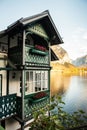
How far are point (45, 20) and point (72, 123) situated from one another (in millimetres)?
11121

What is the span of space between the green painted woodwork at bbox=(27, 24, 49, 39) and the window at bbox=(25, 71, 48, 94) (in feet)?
11.7

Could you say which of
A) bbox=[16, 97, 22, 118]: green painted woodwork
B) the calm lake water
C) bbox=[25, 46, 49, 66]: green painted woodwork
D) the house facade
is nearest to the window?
the house facade

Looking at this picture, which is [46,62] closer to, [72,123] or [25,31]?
[25,31]

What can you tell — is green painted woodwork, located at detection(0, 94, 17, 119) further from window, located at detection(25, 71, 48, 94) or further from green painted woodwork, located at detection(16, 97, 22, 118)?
window, located at detection(25, 71, 48, 94)

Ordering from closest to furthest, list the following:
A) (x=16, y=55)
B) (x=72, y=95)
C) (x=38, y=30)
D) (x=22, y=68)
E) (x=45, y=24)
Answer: (x=22, y=68) → (x=16, y=55) → (x=38, y=30) → (x=45, y=24) → (x=72, y=95)

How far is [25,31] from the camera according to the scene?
11477 mm

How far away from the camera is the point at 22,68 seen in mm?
10828

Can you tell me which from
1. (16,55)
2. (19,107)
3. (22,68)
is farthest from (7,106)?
(16,55)

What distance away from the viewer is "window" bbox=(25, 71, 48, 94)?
13.7 m

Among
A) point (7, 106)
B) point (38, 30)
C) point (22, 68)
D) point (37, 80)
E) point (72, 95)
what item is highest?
point (38, 30)

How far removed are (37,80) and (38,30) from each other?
4630 millimetres

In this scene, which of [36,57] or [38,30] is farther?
[38,30]

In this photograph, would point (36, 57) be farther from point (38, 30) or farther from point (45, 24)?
point (45, 24)

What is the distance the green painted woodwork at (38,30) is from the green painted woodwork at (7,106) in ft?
18.0
